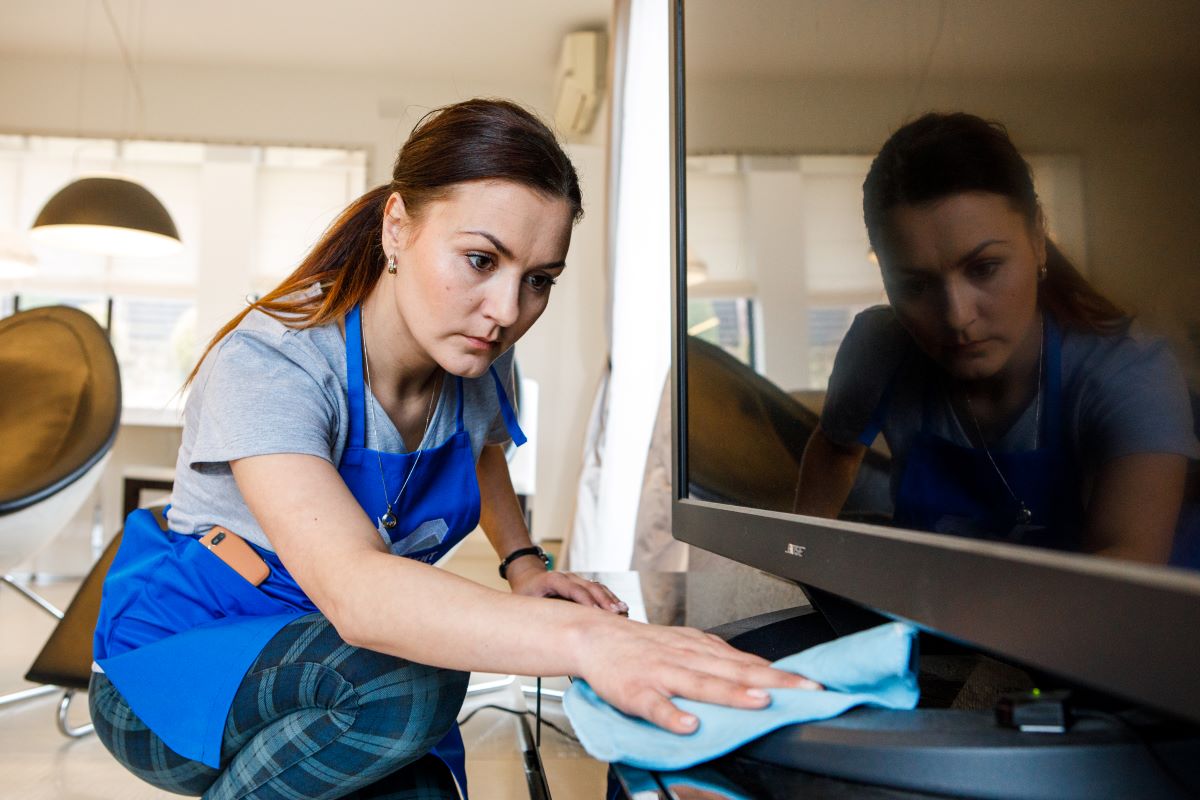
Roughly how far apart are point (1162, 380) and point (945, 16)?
0.83 feet

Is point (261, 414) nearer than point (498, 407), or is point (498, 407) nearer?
point (261, 414)

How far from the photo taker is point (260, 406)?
0.82 metres

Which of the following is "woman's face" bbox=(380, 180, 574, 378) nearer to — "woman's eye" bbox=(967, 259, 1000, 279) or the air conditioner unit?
"woman's eye" bbox=(967, 259, 1000, 279)

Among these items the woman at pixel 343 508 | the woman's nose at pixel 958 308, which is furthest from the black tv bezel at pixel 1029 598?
the woman at pixel 343 508

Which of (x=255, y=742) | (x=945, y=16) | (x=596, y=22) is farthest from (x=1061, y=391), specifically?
(x=596, y=22)

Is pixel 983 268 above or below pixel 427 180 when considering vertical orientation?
below

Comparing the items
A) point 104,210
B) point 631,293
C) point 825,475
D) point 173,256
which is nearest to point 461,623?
point 825,475

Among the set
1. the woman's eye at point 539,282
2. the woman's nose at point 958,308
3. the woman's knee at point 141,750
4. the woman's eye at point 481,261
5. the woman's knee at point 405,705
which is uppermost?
the woman's eye at point 481,261

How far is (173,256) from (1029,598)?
5.82m

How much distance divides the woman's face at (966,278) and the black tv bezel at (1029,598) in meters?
0.10

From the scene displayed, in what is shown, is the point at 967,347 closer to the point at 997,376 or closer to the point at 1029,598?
the point at 997,376

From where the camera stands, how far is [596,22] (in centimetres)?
505

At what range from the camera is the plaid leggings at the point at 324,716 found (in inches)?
33.1

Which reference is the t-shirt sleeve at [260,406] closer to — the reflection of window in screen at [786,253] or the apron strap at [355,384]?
the apron strap at [355,384]
